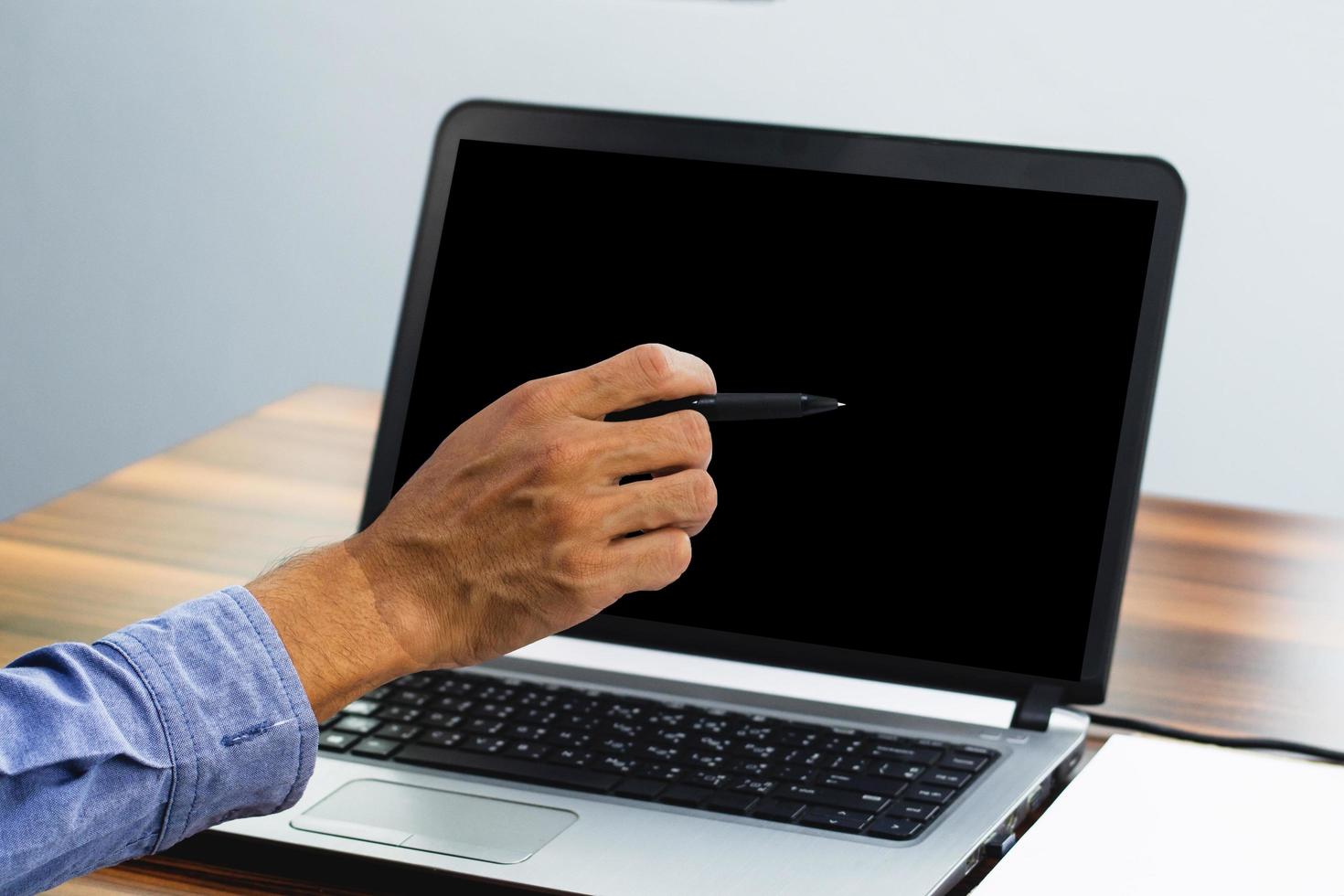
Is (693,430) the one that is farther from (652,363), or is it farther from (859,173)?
(859,173)

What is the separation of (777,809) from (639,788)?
7 cm

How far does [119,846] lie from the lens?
0.61m

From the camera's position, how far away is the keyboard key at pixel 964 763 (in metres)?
0.82

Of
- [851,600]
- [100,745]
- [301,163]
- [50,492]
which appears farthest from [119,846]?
[50,492]

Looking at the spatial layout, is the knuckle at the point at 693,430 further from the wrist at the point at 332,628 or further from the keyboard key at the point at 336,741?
the keyboard key at the point at 336,741

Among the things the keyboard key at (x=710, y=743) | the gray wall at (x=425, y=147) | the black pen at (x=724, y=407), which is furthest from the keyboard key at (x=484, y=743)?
the gray wall at (x=425, y=147)

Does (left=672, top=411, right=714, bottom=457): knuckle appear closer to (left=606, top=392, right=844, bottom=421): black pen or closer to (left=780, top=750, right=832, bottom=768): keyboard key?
(left=606, top=392, right=844, bottom=421): black pen

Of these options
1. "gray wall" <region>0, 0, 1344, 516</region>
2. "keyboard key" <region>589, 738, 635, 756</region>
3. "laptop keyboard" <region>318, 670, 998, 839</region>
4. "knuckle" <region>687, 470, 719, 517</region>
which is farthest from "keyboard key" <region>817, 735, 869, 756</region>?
"gray wall" <region>0, 0, 1344, 516</region>

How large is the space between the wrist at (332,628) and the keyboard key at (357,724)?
0.63 ft

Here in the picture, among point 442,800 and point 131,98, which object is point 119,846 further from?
point 131,98

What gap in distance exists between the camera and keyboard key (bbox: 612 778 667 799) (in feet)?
2.58

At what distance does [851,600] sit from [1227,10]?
73.4 inches

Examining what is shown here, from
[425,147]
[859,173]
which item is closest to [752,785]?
[859,173]

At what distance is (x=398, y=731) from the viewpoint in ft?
2.81
